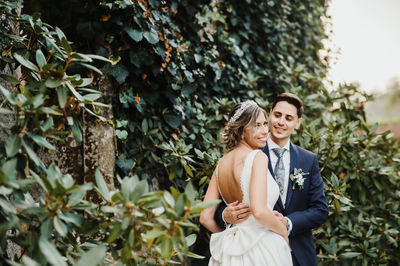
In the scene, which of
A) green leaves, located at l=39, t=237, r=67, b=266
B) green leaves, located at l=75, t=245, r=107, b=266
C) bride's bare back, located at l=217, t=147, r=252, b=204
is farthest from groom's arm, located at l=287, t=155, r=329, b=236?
green leaves, located at l=39, t=237, r=67, b=266

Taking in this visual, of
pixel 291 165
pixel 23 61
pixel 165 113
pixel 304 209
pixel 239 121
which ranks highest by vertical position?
pixel 23 61

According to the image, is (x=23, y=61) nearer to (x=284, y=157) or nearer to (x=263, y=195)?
(x=263, y=195)

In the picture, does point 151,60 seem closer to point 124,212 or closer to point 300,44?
point 124,212

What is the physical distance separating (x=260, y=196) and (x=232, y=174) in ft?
0.95

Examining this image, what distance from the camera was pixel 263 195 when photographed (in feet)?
6.70

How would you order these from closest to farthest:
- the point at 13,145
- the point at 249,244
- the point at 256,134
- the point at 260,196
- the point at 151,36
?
the point at 13,145
the point at 260,196
the point at 249,244
the point at 256,134
the point at 151,36

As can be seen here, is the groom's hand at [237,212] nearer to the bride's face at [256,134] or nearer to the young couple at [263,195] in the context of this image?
the young couple at [263,195]

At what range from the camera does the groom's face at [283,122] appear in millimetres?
2674

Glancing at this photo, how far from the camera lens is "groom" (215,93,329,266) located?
2389 millimetres

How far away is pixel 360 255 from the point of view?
3.33m

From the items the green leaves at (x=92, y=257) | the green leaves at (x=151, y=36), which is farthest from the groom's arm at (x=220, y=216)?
the green leaves at (x=151, y=36)

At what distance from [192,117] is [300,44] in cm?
311

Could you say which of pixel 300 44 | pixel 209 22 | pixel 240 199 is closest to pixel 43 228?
pixel 240 199

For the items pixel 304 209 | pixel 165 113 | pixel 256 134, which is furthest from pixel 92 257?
pixel 165 113
